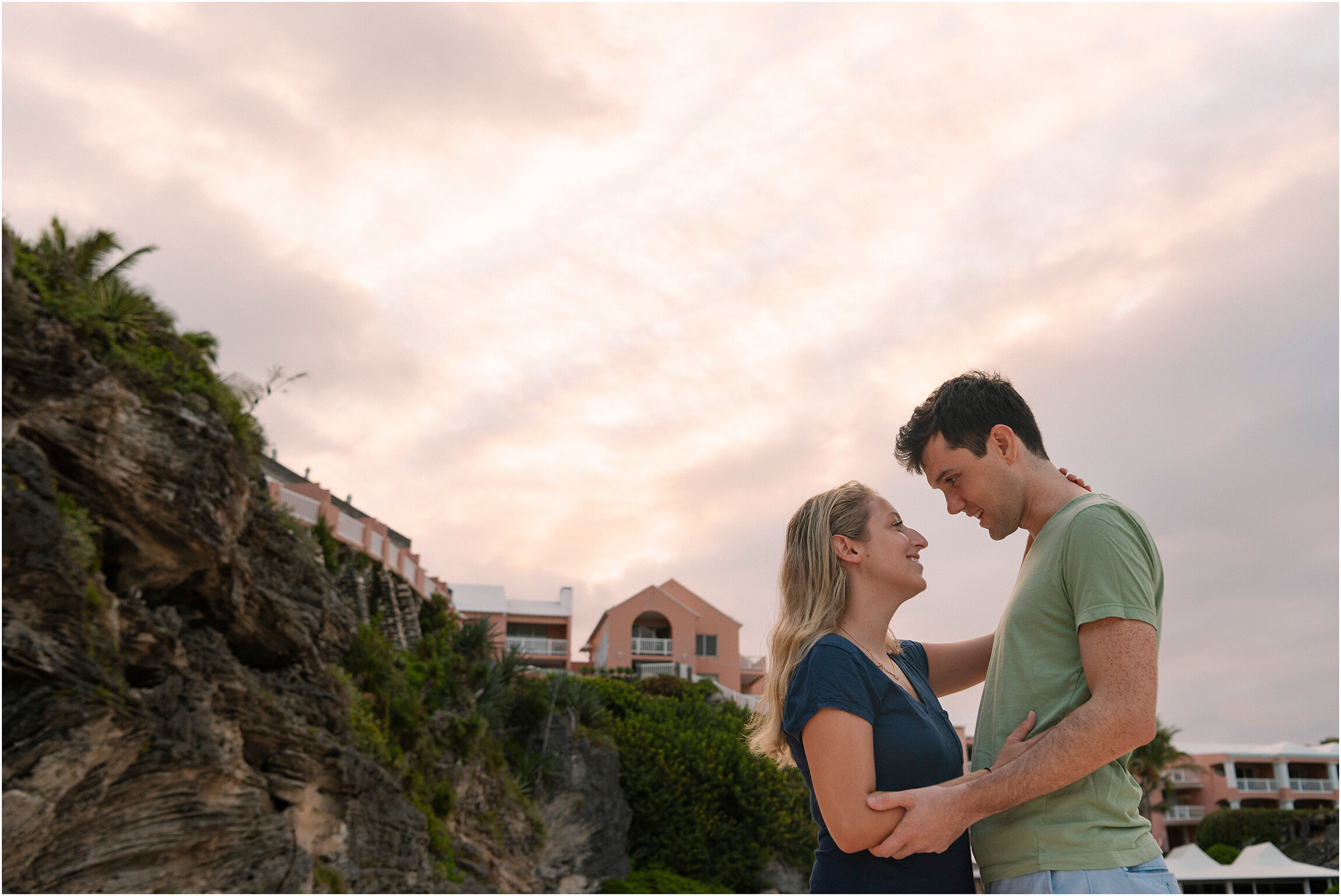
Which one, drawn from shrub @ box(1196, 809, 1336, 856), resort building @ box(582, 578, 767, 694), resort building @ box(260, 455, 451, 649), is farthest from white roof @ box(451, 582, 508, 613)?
shrub @ box(1196, 809, 1336, 856)

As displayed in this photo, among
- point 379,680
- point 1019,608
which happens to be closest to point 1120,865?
point 1019,608

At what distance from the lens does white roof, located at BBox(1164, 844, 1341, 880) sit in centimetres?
3123

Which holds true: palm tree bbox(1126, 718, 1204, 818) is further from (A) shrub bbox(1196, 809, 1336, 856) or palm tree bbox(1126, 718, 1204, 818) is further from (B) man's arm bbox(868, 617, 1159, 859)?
(B) man's arm bbox(868, 617, 1159, 859)

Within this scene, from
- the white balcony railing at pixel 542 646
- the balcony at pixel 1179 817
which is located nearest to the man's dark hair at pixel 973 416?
the white balcony railing at pixel 542 646

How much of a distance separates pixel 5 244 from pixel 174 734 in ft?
18.7

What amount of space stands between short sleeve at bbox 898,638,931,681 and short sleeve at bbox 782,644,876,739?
27.1 inches

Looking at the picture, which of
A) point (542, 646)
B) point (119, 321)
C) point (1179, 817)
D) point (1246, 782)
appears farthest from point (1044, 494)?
point (1246, 782)

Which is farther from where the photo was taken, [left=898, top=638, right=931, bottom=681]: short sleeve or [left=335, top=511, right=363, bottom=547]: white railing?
[left=335, top=511, right=363, bottom=547]: white railing

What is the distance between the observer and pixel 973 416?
271cm

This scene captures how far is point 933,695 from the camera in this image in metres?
3.04

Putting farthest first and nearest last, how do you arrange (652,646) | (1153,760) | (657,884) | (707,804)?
(652,646) < (1153,760) < (707,804) < (657,884)

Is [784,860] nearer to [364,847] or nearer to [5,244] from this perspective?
[364,847]

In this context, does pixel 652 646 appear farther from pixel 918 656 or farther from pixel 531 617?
pixel 918 656

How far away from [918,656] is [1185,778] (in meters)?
63.5
